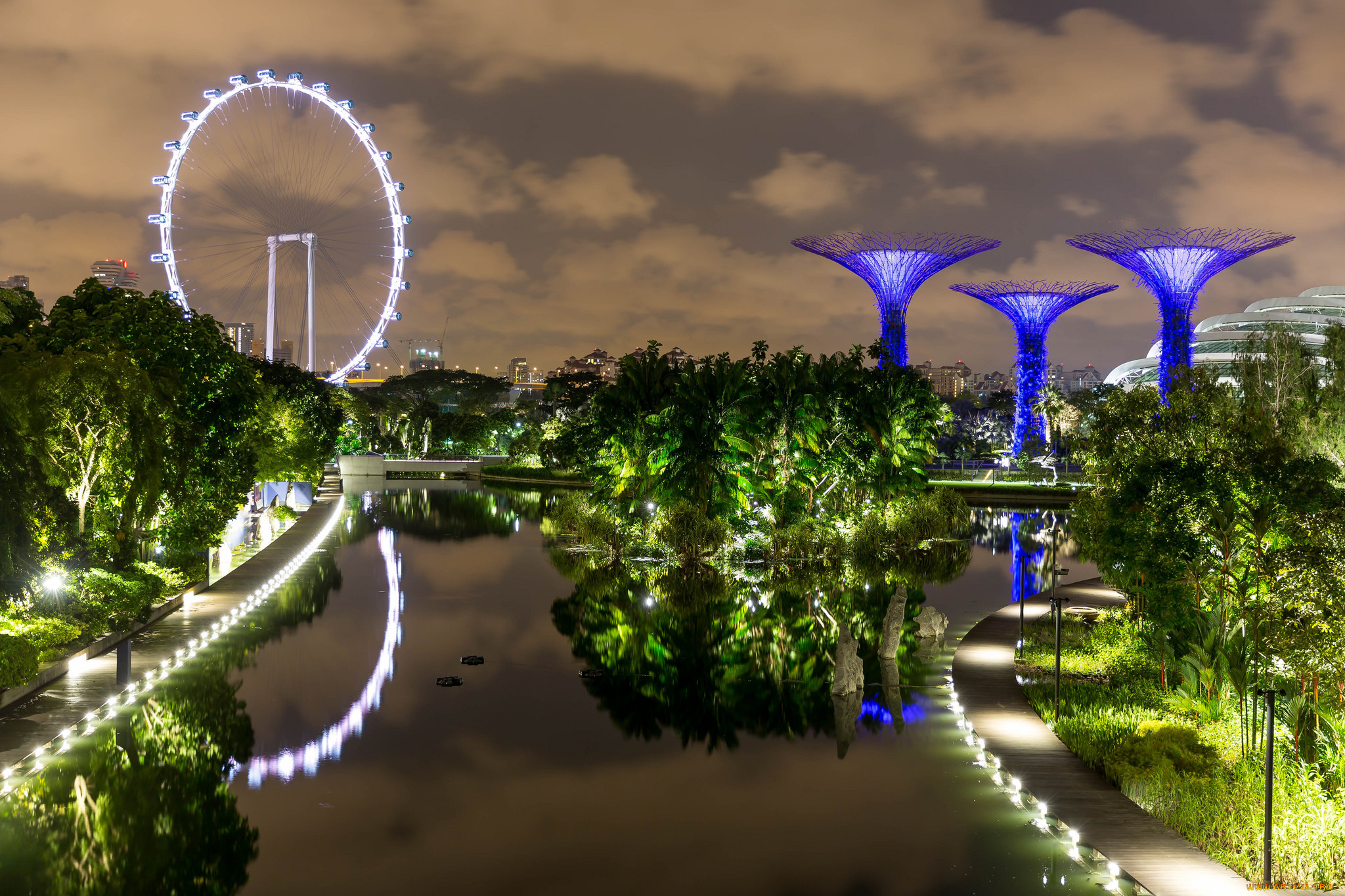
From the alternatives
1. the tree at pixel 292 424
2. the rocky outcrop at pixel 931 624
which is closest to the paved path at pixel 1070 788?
the rocky outcrop at pixel 931 624

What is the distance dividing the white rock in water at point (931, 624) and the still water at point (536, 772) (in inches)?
12.2

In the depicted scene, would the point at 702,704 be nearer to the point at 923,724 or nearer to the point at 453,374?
the point at 923,724

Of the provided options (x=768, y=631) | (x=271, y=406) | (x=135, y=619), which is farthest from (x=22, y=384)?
(x=271, y=406)

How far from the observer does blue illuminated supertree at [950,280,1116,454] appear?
225ft

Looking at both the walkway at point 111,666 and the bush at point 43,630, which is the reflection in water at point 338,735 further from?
the bush at point 43,630

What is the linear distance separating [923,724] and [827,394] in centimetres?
1802

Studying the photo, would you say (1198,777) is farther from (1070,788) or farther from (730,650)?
(730,650)

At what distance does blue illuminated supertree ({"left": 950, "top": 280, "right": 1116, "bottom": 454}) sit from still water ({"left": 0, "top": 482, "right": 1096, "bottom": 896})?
175ft

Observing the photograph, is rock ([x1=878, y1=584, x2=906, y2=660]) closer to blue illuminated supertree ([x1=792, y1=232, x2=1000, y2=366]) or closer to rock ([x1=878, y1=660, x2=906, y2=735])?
rock ([x1=878, y1=660, x2=906, y2=735])

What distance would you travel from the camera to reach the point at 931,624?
18312 mm

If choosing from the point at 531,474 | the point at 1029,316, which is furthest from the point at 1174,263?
the point at 531,474

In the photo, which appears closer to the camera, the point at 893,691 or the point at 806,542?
the point at 893,691

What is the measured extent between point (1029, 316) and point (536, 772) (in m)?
63.6

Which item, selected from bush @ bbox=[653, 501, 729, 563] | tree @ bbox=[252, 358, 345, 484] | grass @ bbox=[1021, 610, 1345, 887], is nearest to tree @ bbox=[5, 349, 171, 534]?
tree @ bbox=[252, 358, 345, 484]
